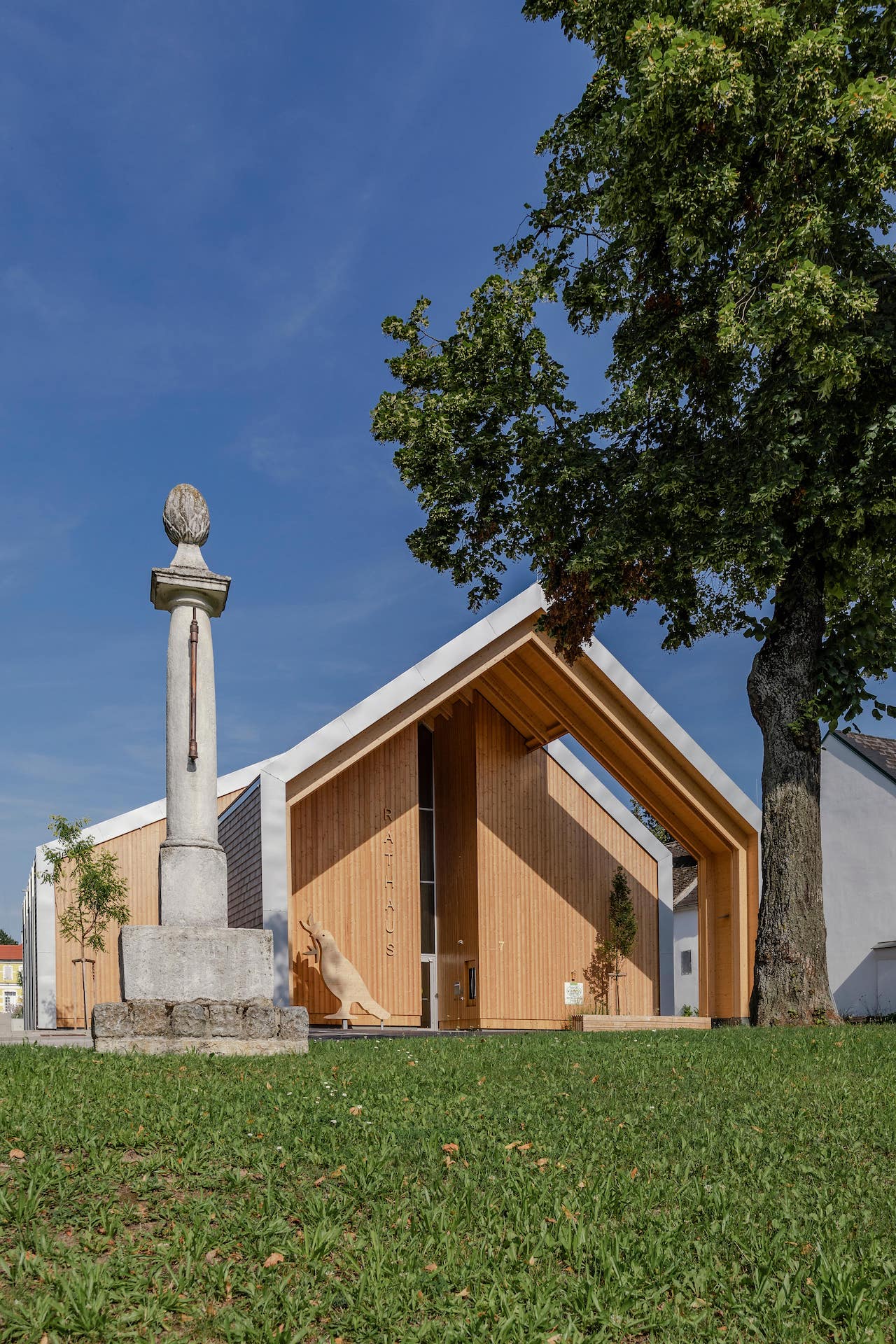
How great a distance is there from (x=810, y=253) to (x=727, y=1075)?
27.0ft

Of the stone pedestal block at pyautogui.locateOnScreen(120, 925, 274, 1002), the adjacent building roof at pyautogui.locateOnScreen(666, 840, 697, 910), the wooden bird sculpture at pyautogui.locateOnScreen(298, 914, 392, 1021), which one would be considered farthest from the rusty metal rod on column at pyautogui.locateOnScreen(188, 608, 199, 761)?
the adjacent building roof at pyautogui.locateOnScreen(666, 840, 697, 910)

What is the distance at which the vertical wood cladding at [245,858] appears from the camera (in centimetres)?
1778

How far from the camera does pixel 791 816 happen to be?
536 inches

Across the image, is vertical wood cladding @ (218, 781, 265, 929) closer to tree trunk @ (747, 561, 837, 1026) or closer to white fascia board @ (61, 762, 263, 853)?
white fascia board @ (61, 762, 263, 853)

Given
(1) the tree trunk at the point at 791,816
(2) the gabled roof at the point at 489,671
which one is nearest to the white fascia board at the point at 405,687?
(2) the gabled roof at the point at 489,671

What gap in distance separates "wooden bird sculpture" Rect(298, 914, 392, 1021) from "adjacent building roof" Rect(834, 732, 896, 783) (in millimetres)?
12873

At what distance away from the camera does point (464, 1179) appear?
16.8 ft

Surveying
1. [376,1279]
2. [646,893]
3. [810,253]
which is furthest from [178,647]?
[646,893]

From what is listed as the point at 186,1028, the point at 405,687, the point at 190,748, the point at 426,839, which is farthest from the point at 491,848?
the point at 186,1028

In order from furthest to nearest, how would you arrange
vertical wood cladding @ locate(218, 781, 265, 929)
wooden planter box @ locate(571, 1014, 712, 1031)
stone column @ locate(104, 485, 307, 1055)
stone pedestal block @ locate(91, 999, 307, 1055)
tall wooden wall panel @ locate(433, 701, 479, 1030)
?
tall wooden wall panel @ locate(433, 701, 479, 1030) → vertical wood cladding @ locate(218, 781, 265, 929) → wooden planter box @ locate(571, 1014, 712, 1031) → stone column @ locate(104, 485, 307, 1055) → stone pedestal block @ locate(91, 999, 307, 1055)

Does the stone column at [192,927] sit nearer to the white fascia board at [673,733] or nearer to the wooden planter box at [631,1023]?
the wooden planter box at [631,1023]

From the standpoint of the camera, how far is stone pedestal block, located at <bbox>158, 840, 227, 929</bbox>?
937cm

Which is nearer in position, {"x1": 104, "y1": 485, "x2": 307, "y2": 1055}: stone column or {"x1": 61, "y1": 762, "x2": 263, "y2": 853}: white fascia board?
{"x1": 104, "y1": 485, "x2": 307, "y2": 1055}: stone column

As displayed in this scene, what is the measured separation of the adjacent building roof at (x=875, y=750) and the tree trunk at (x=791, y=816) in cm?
1269
